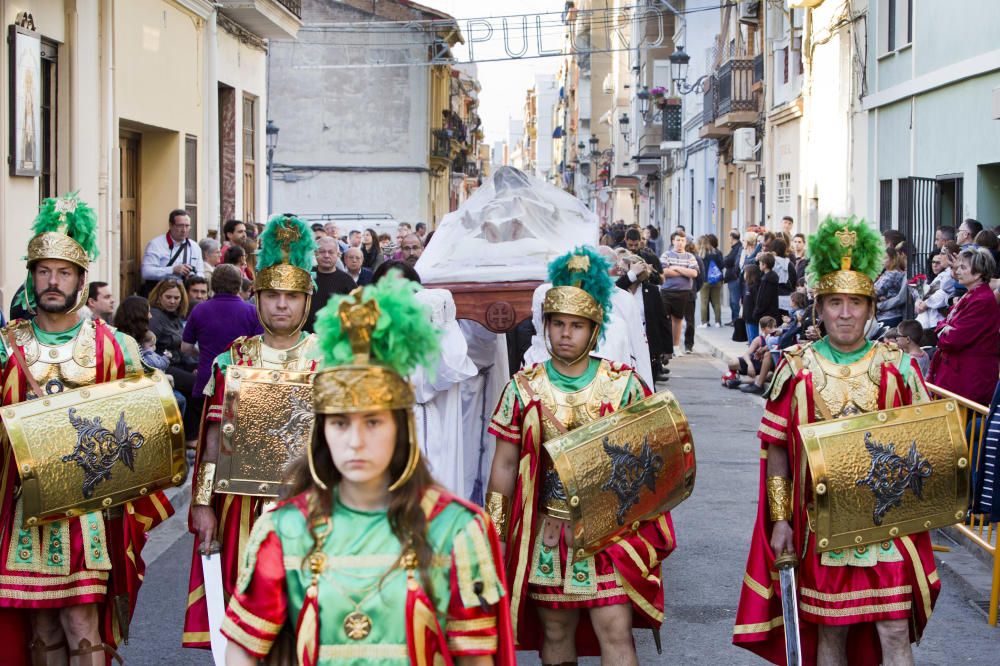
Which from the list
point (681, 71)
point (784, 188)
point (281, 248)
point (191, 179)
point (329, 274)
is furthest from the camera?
point (681, 71)

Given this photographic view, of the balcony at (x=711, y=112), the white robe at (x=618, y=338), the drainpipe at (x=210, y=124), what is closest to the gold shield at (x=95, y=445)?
the white robe at (x=618, y=338)

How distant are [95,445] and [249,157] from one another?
53.1ft

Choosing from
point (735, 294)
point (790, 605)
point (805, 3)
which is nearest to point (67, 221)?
point (790, 605)

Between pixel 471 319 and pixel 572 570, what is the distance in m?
2.82

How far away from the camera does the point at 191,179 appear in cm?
1748

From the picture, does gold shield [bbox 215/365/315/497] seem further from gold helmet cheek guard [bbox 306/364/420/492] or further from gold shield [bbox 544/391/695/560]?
gold helmet cheek guard [bbox 306/364/420/492]

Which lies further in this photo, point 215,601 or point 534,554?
point 534,554

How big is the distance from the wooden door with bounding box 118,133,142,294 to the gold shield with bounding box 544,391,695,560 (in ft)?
35.3

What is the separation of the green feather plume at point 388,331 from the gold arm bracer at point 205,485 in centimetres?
255

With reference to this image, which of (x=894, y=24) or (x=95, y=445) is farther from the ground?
(x=894, y=24)

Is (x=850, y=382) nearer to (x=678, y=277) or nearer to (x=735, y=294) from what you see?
(x=678, y=277)

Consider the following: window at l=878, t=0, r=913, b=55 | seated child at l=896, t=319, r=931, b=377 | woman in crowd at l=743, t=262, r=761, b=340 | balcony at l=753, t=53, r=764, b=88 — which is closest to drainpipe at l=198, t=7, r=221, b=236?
woman in crowd at l=743, t=262, r=761, b=340

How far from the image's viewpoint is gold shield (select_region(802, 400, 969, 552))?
16.8ft

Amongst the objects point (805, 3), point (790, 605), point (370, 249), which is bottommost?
point (790, 605)
